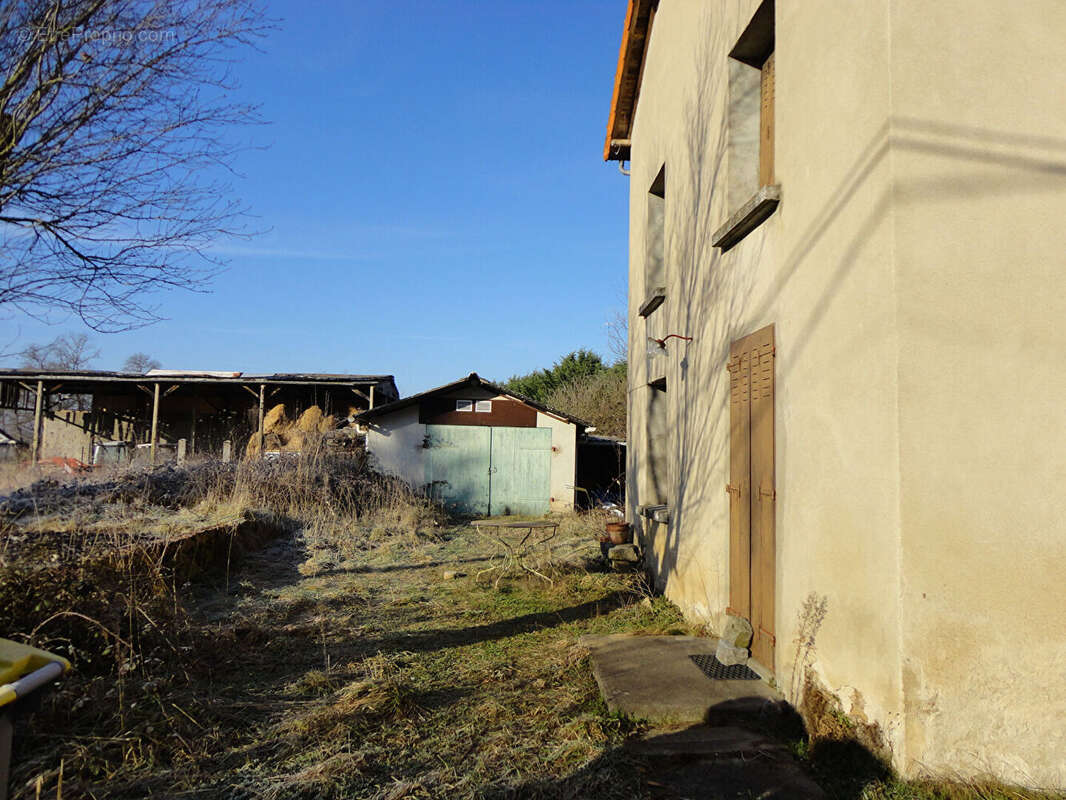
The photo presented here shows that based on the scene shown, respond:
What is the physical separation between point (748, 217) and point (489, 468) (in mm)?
13057

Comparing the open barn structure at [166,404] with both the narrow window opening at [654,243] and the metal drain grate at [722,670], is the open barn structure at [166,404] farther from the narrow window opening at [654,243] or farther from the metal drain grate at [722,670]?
the metal drain grate at [722,670]

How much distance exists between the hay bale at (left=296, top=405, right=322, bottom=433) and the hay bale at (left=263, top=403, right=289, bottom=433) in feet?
1.71

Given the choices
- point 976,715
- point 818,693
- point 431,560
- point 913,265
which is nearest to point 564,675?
point 818,693

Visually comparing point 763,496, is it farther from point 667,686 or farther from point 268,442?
point 268,442

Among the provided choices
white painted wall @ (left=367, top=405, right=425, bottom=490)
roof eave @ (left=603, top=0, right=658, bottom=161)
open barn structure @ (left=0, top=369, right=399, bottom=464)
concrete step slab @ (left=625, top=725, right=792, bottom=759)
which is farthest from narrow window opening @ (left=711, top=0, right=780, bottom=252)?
open barn structure @ (left=0, top=369, right=399, bottom=464)

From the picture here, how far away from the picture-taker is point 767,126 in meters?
4.92

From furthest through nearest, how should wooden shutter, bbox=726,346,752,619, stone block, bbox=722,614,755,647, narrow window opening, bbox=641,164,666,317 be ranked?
narrow window opening, bbox=641,164,666,317, wooden shutter, bbox=726,346,752,619, stone block, bbox=722,614,755,647

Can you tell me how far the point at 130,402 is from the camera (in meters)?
21.5

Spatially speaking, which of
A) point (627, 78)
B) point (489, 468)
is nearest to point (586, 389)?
point (489, 468)

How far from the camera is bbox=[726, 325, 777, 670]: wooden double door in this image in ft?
13.5

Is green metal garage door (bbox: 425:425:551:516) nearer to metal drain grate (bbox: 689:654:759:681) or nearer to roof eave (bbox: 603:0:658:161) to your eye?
roof eave (bbox: 603:0:658:161)

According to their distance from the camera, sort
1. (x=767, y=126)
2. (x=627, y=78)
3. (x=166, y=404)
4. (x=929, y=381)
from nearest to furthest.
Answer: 1. (x=929, y=381)
2. (x=767, y=126)
3. (x=627, y=78)
4. (x=166, y=404)

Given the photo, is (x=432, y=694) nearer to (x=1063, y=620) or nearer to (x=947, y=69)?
(x=1063, y=620)

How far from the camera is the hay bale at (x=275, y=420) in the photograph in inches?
736
